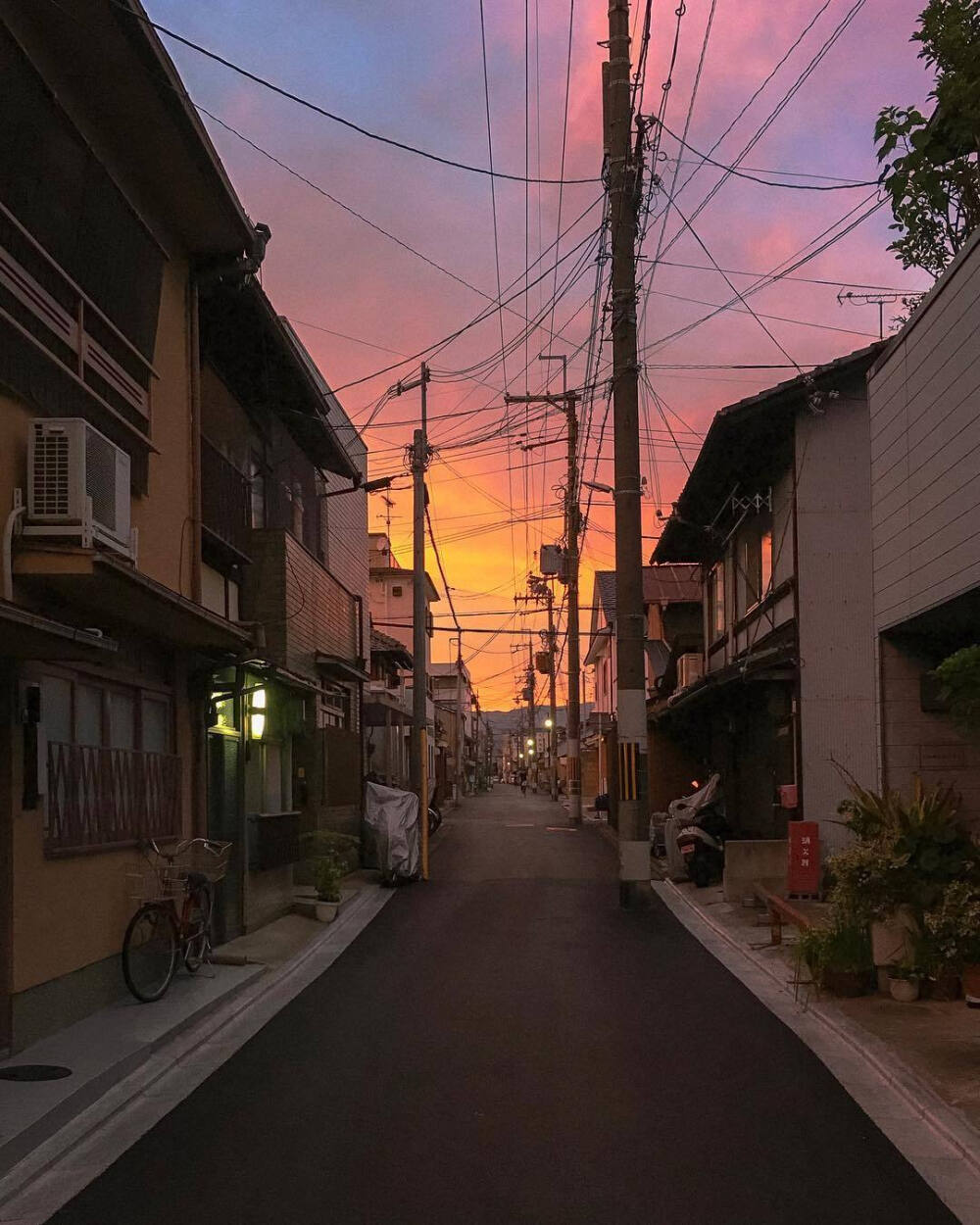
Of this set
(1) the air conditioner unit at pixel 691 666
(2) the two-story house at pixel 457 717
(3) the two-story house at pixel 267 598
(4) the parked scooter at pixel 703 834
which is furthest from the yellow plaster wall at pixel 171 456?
(2) the two-story house at pixel 457 717

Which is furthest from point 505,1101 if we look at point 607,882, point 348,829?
point 348,829

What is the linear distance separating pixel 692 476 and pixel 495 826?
1845cm

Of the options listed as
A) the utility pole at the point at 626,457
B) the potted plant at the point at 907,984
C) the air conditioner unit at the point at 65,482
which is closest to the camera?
the air conditioner unit at the point at 65,482

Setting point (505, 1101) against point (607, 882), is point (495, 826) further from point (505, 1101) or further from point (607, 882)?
point (505, 1101)

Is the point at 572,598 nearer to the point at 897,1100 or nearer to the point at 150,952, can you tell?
the point at 150,952

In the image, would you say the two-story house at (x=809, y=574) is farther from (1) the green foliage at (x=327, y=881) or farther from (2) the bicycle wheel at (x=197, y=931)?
(2) the bicycle wheel at (x=197, y=931)

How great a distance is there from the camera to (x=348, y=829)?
2448cm

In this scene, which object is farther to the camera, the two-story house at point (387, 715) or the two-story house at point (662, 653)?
the two-story house at point (662, 653)

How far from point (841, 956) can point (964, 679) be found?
3.90 metres

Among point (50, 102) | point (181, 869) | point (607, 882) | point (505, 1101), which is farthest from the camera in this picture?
point (607, 882)

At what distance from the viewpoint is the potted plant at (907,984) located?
1050cm

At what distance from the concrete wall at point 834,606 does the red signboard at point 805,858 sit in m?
1.08

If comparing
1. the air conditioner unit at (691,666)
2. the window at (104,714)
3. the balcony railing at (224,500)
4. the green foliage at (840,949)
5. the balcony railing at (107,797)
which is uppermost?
the balcony railing at (224,500)

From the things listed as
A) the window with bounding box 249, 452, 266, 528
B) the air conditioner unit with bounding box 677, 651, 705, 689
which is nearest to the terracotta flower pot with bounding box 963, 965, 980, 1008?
the window with bounding box 249, 452, 266, 528
